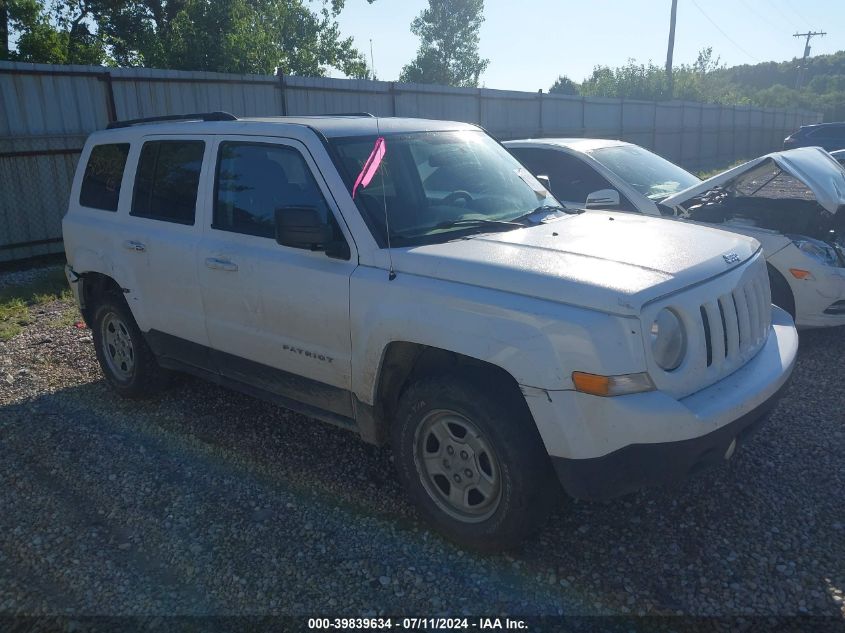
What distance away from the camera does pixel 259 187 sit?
14.0 ft

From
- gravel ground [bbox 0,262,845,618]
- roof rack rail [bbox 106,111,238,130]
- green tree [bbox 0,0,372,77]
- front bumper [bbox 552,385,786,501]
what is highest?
green tree [bbox 0,0,372,77]

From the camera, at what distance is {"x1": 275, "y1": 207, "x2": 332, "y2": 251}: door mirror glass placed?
11.8ft

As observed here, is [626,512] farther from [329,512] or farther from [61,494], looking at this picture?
[61,494]

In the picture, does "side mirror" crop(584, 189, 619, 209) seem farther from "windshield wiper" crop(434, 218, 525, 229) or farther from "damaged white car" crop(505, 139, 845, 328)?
"windshield wiper" crop(434, 218, 525, 229)

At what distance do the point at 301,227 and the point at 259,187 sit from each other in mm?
825

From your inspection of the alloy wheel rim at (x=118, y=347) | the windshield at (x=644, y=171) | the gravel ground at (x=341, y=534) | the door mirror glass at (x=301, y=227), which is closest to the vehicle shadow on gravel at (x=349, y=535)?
the gravel ground at (x=341, y=534)

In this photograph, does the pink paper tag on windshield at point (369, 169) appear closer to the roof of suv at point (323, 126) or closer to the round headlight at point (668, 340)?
the roof of suv at point (323, 126)

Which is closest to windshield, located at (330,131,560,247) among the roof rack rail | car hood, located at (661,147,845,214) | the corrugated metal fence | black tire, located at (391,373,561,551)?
black tire, located at (391,373,561,551)

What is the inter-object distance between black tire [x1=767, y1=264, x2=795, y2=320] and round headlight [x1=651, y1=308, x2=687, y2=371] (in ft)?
11.0

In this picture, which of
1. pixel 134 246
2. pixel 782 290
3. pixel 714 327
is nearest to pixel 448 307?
pixel 714 327

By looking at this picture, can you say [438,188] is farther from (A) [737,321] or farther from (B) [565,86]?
(B) [565,86]

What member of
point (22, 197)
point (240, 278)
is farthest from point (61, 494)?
point (22, 197)

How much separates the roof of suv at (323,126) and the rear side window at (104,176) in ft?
1.59

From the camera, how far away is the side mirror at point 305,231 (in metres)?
3.60
